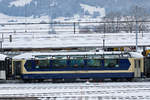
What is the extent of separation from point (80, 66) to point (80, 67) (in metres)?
0.09

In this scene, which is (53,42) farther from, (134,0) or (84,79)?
(134,0)

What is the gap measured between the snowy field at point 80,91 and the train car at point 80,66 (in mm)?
1328

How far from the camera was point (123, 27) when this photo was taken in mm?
63812

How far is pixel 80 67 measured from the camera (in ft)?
126

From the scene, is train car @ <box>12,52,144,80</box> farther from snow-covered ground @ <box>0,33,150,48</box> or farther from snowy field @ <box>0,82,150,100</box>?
snow-covered ground @ <box>0,33,150,48</box>

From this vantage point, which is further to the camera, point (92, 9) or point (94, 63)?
point (92, 9)

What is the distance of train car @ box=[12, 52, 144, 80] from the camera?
38312 mm

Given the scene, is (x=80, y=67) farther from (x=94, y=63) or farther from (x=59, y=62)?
(x=59, y=62)

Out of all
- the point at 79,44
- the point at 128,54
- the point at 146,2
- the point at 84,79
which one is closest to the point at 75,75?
the point at 84,79

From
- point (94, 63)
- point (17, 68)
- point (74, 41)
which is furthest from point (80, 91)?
point (74, 41)

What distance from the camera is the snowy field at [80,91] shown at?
98.1 ft

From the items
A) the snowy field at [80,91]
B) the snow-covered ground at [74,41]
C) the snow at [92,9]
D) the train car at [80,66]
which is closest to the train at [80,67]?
the train car at [80,66]

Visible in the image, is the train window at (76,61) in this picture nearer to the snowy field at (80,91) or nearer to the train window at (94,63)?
the train window at (94,63)

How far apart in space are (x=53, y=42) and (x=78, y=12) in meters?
76.9
